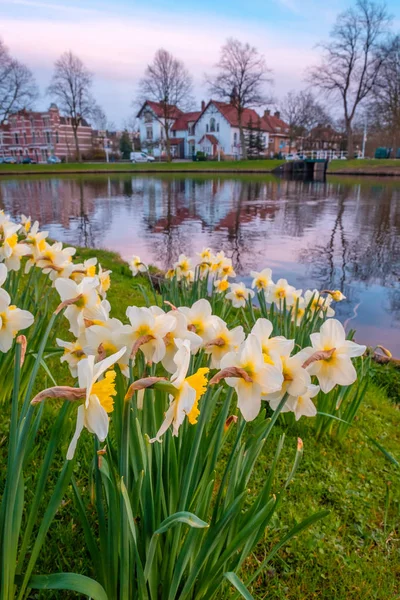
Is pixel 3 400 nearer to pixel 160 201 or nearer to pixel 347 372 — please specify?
pixel 347 372

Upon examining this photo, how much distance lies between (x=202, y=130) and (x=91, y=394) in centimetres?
6679

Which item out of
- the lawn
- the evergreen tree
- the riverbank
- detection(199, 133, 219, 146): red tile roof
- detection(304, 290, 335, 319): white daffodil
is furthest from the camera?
the evergreen tree

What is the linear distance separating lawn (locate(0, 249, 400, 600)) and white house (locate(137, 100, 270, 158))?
5721 centimetres

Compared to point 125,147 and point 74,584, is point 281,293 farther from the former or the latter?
point 125,147

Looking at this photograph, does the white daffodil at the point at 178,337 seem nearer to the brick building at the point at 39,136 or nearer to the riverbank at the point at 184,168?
the riverbank at the point at 184,168

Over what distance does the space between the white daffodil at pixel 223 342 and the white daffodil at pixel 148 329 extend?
0.19m

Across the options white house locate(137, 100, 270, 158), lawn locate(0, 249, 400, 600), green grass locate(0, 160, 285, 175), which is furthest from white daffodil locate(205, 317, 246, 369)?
white house locate(137, 100, 270, 158)

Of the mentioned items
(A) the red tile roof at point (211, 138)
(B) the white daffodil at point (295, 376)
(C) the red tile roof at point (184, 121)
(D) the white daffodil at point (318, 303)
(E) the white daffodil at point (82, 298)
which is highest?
(C) the red tile roof at point (184, 121)

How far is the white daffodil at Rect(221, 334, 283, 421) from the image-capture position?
932 mm

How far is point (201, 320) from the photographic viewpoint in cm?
125

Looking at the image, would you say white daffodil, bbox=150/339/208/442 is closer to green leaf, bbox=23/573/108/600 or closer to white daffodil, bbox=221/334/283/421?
white daffodil, bbox=221/334/283/421

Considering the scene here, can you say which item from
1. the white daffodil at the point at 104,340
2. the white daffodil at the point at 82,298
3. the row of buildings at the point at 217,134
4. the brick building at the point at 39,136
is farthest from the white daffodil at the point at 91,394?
the brick building at the point at 39,136

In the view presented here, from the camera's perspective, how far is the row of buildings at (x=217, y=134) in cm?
5744

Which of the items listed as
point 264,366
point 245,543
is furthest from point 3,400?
point 264,366
